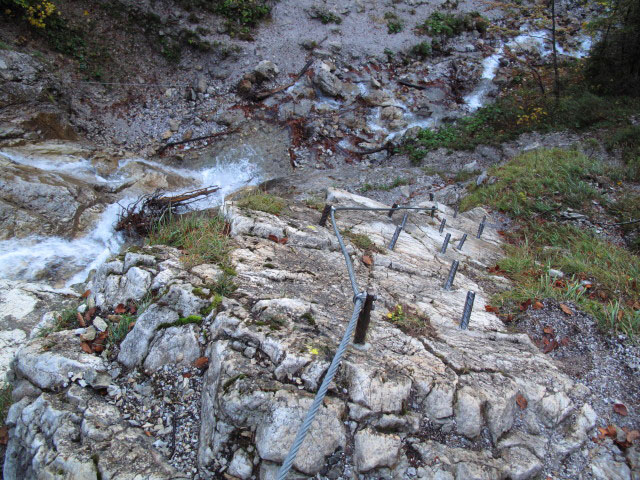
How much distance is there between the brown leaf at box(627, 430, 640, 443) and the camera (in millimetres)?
2681

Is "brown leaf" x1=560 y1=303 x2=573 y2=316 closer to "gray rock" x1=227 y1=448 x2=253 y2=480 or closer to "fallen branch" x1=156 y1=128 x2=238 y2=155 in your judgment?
"gray rock" x1=227 y1=448 x2=253 y2=480

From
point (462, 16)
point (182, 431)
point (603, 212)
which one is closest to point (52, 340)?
point (182, 431)

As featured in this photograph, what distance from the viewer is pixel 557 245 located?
6.13 meters

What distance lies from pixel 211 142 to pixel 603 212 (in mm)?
9441

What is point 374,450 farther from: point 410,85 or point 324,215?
point 410,85

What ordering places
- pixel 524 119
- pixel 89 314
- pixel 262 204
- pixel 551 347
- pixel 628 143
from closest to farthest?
1. pixel 89 314
2. pixel 551 347
3. pixel 262 204
4. pixel 628 143
5. pixel 524 119

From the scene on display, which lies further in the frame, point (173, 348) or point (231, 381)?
point (173, 348)

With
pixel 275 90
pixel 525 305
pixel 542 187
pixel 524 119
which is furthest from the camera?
pixel 275 90

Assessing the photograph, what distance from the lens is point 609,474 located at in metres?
2.51

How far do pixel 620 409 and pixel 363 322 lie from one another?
7.23 feet

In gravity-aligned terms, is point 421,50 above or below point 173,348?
above

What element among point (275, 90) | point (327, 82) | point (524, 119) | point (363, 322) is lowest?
point (363, 322)

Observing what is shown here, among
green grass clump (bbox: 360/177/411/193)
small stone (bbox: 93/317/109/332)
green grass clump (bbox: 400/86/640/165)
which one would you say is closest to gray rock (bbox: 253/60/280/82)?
green grass clump (bbox: 400/86/640/165)

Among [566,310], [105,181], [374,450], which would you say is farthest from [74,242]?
[566,310]
